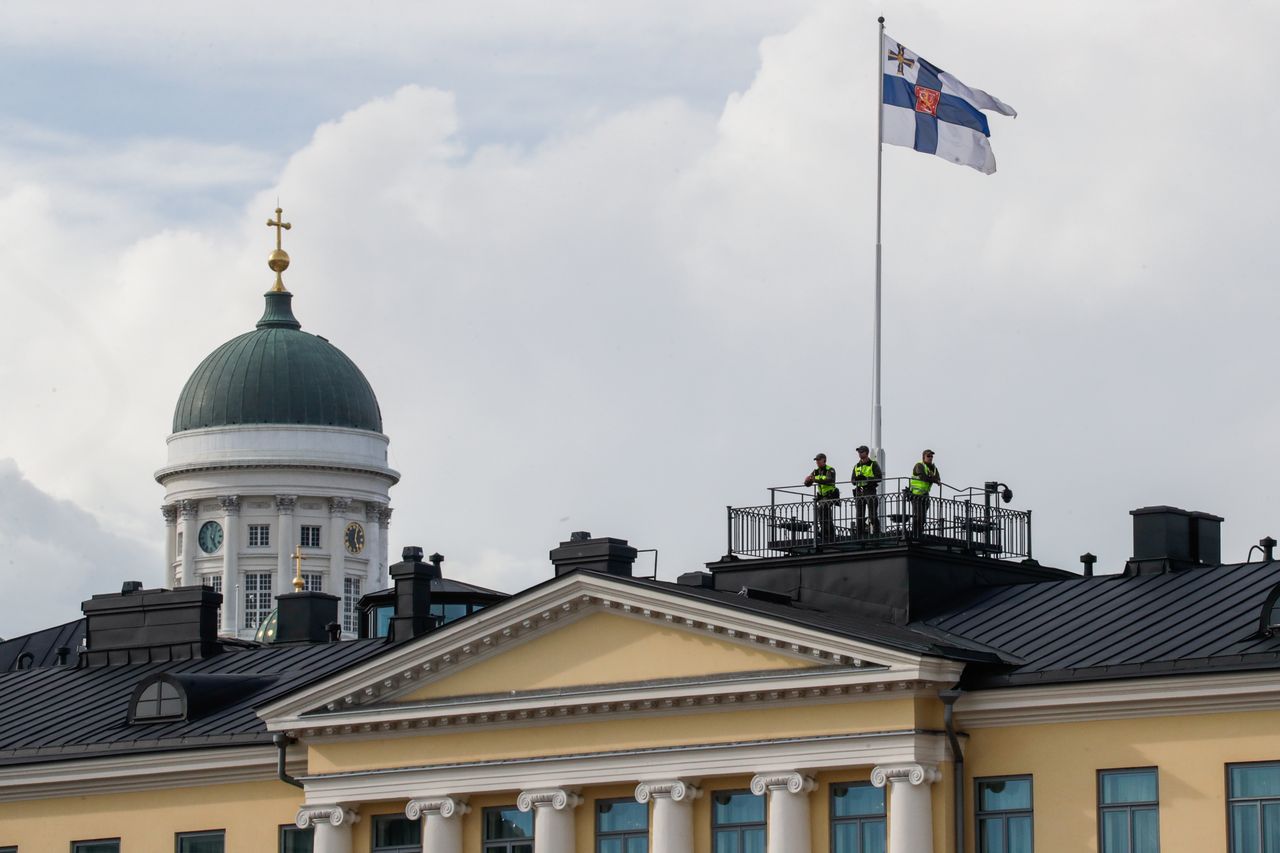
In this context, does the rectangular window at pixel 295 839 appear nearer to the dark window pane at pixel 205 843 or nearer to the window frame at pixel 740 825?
the dark window pane at pixel 205 843

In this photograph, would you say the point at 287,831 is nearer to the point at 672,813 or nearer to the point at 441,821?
the point at 441,821

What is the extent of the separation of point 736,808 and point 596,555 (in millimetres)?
6754

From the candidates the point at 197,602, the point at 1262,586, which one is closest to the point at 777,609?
the point at 1262,586

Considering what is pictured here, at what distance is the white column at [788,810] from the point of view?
56500 mm

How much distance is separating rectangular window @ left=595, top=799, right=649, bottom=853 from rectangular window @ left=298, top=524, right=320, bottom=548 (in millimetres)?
124038

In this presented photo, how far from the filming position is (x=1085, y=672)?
2142 inches

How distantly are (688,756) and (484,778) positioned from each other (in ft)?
13.9

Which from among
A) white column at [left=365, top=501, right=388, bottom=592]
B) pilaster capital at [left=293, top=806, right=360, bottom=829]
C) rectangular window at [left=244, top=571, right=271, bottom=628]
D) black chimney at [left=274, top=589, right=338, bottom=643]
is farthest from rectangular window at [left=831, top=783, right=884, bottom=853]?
white column at [left=365, top=501, right=388, bottom=592]

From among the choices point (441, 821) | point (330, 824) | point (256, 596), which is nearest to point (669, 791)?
point (441, 821)

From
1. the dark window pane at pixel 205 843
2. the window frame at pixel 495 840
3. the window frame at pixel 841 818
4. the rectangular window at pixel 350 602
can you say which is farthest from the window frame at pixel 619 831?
the rectangular window at pixel 350 602

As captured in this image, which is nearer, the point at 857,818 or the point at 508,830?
the point at 857,818

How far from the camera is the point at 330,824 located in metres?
61.6

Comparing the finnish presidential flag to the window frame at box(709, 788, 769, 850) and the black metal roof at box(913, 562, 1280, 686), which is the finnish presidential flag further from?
the window frame at box(709, 788, 769, 850)

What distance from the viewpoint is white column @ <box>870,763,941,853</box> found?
55.3 m
